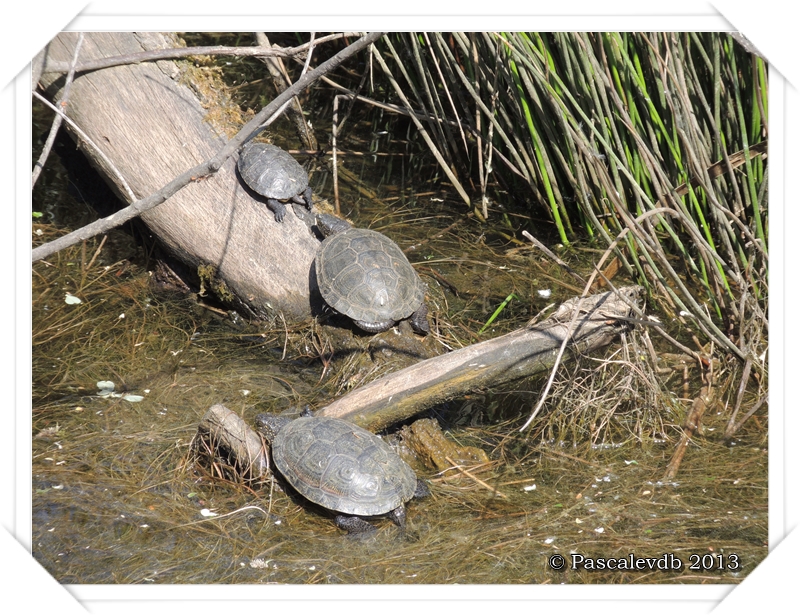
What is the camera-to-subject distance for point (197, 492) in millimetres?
3135

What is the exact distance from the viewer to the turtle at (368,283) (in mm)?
3760

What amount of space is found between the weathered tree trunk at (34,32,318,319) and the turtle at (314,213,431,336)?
252 mm

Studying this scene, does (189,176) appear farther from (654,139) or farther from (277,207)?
(654,139)

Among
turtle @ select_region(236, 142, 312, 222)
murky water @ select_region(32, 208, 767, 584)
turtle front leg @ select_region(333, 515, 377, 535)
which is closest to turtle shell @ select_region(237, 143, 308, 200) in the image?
turtle @ select_region(236, 142, 312, 222)

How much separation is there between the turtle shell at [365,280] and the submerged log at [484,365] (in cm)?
55

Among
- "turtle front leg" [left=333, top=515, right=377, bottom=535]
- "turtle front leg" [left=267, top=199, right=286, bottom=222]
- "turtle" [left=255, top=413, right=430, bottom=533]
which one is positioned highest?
"turtle front leg" [left=267, top=199, right=286, bottom=222]

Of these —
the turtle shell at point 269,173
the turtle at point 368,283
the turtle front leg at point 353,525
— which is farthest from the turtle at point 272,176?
the turtle front leg at point 353,525

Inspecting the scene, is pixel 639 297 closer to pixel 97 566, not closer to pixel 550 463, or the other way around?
pixel 550 463

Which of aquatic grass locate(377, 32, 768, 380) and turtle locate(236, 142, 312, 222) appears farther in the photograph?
turtle locate(236, 142, 312, 222)

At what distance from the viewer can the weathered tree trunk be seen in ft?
13.1

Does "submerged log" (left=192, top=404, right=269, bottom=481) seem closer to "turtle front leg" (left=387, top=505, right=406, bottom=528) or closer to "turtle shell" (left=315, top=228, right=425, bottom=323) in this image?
"turtle front leg" (left=387, top=505, right=406, bottom=528)

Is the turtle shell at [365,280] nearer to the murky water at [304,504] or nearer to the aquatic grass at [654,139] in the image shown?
the murky water at [304,504]
